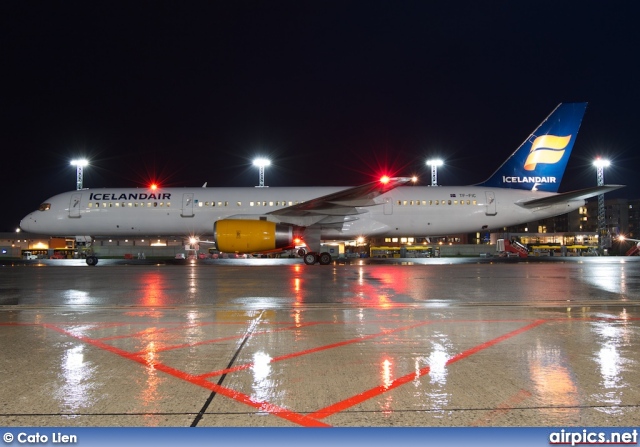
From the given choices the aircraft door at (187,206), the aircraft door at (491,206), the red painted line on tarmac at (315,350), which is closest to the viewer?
the red painted line on tarmac at (315,350)

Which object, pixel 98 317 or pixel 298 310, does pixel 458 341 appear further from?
pixel 98 317

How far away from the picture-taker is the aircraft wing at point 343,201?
18.1 meters

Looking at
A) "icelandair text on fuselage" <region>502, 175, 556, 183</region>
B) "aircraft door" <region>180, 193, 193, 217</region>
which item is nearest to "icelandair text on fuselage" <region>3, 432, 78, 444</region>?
"aircraft door" <region>180, 193, 193, 217</region>

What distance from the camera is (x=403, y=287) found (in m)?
10.5

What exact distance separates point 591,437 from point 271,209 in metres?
19.4

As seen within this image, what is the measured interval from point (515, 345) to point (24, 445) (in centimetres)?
419

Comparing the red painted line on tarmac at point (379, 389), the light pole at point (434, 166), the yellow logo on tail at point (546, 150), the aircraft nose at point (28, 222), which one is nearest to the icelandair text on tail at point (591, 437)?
the red painted line on tarmac at point (379, 389)

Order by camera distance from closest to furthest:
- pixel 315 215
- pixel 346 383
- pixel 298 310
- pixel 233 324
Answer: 1. pixel 346 383
2. pixel 233 324
3. pixel 298 310
4. pixel 315 215

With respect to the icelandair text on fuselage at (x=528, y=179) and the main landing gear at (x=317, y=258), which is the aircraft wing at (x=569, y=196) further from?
the main landing gear at (x=317, y=258)

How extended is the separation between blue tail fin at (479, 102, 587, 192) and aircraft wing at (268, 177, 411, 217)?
6946mm

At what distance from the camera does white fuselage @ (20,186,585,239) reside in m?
21.8

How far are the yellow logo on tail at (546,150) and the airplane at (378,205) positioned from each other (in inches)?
1.6

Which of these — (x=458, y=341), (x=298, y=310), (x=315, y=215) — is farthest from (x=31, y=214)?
(x=458, y=341)

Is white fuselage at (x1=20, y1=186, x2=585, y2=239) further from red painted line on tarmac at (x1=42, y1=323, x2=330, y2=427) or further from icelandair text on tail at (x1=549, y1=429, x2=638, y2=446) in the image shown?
icelandair text on tail at (x1=549, y1=429, x2=638, y2=446)
